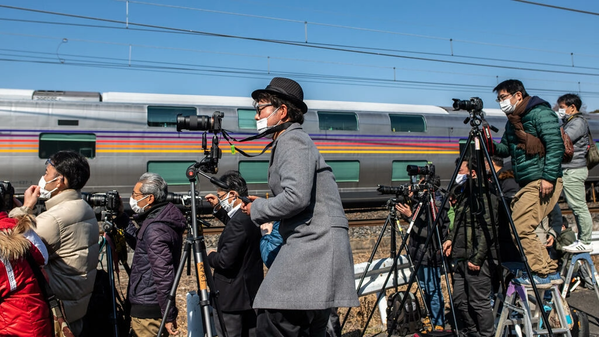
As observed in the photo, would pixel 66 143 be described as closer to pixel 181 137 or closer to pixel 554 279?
pixel 181 137

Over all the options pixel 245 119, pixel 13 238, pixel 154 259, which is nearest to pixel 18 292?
pixel 13 238

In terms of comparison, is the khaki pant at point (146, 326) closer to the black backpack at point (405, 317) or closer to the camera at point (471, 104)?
the black backpack at point (405, 317)

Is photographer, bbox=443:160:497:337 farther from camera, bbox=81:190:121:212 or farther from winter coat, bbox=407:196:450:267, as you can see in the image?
camera, bbox=81:190:121:212

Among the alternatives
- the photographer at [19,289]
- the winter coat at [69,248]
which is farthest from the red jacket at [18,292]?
the winter coat at [69,248]

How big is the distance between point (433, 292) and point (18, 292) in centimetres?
418

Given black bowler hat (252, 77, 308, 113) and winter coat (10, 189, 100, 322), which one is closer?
black bowler hat (252, 77, 308, 113)

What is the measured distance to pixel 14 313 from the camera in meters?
2.82

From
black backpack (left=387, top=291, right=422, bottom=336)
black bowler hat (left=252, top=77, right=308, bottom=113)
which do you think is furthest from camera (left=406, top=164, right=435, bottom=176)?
black bowler hat (left=252, top=77, right=308, bottom=113)

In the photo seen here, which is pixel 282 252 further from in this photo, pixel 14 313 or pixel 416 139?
pixel 416 139

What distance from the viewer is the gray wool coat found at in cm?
273

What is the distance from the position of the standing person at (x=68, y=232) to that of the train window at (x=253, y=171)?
10406 mm

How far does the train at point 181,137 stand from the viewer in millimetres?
12305

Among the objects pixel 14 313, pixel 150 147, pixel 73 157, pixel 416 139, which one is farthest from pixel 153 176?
pixel 416 139

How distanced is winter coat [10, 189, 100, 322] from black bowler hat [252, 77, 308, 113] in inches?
59.6
